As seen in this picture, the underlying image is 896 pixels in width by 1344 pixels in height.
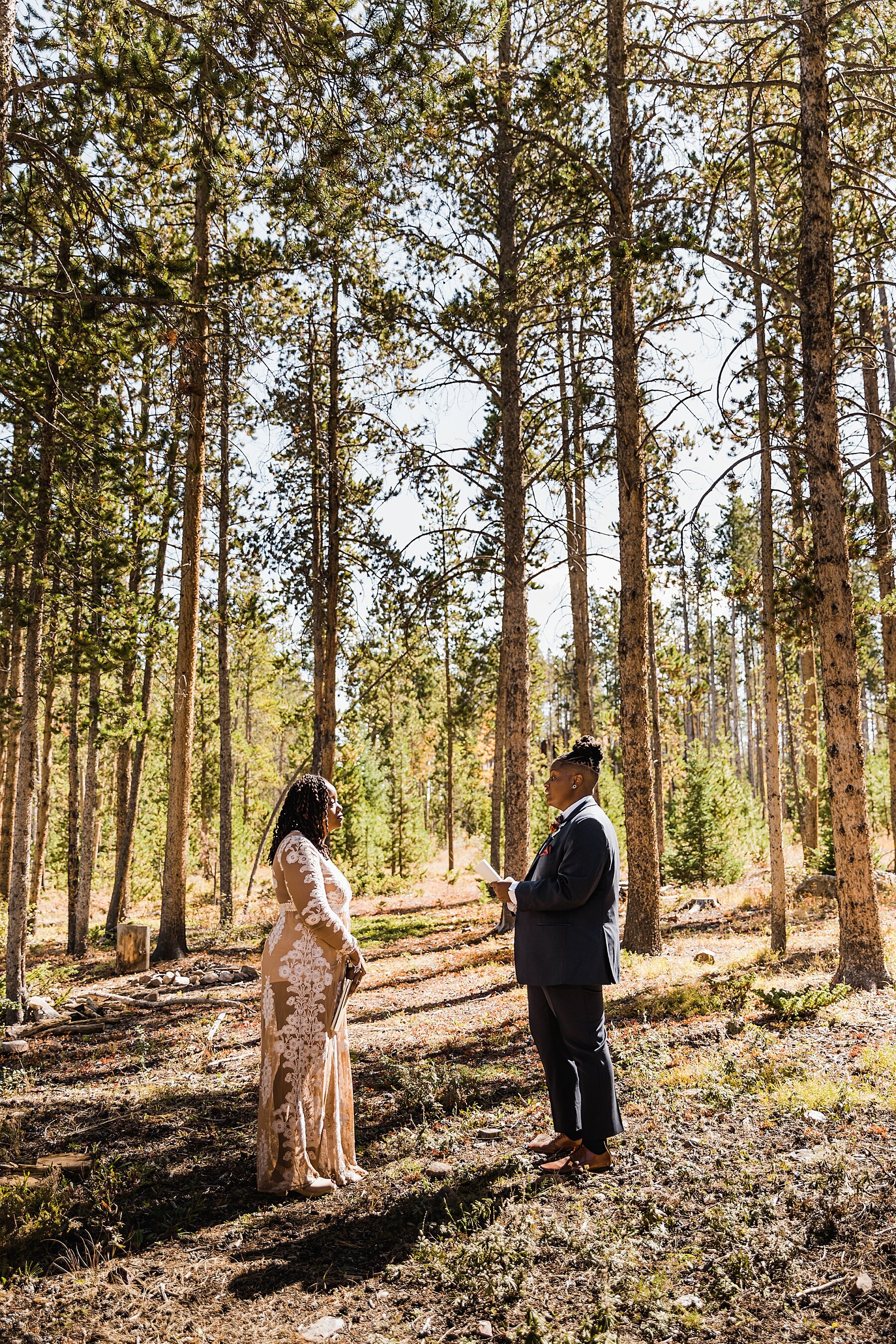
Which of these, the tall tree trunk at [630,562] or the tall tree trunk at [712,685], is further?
the tall tree trunk at [712,685]

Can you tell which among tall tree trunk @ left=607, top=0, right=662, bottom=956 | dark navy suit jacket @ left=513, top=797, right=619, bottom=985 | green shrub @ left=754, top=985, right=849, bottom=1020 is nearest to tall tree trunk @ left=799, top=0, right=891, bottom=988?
green shrub @ left=754, top=985, right=849, bottom=1020

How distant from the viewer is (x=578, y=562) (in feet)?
46.3

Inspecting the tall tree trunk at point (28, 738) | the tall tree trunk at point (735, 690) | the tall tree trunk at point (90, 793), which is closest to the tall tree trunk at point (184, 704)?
the tall tree trunk at point (90, 793)

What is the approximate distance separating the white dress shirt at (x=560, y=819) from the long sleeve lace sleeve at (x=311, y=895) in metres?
0.91

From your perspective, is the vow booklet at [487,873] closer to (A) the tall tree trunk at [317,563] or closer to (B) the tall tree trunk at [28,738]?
(B) the tall tree trunk at [28,738]

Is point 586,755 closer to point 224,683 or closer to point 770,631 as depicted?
point 770,631

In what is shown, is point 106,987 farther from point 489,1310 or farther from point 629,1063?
point 489,1310

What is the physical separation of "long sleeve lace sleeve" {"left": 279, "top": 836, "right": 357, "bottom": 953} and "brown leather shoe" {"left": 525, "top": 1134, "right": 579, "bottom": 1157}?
5.28 feet

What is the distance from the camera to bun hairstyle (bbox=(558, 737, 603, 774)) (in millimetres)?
4773

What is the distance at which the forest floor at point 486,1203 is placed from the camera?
3.28m

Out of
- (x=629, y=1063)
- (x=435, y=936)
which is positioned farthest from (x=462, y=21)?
(x=435, y=936)

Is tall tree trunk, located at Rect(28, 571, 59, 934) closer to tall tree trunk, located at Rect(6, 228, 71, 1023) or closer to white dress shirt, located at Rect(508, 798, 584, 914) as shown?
tall tree trunk, located at Rect(6, 228, 71, 1023)

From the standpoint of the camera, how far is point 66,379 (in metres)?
10.4

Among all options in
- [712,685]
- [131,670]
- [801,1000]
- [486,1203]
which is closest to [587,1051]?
[486,1203]
